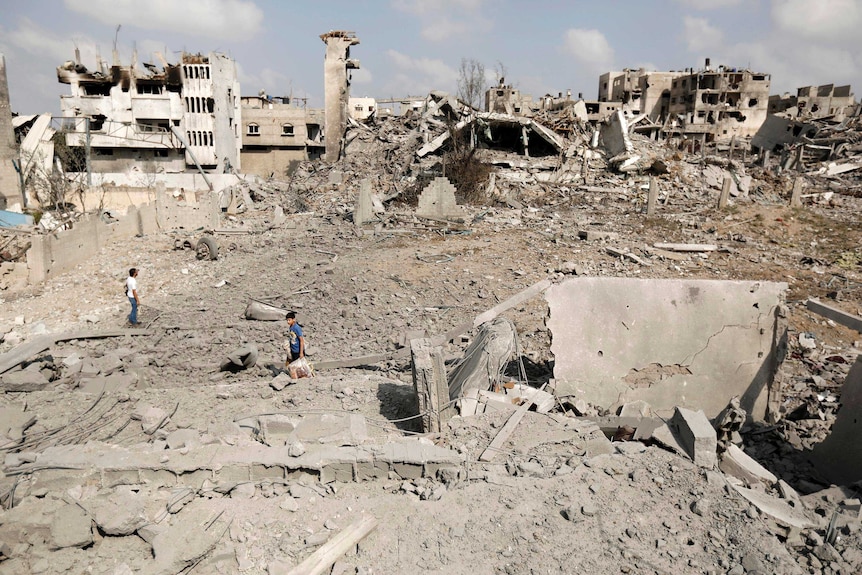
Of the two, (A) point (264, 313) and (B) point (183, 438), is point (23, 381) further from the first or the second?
(A) point (264, 313)

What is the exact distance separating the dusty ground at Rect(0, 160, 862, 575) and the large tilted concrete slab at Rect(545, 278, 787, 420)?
81cm

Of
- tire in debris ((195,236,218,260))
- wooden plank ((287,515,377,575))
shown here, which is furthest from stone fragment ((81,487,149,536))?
tire in debris ((195,236,218,260))

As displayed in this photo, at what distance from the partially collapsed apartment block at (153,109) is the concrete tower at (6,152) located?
20.1ft

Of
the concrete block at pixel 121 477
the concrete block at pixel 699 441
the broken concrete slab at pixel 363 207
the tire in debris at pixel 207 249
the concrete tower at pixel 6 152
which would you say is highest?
the concrete tower at pixel 6 152


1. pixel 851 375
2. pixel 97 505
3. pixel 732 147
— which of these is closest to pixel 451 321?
pixel 851 375

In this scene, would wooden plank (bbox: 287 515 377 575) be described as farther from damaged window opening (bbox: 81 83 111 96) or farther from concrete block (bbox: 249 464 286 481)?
damaged window opening (bbox: 81 83 111 96)

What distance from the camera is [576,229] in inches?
615

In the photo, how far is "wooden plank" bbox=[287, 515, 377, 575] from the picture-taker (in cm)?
345

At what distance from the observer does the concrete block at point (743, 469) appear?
14.9 ft

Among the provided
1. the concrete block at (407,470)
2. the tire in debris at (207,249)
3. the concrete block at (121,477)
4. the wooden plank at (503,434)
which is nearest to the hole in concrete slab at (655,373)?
the wooden plank at (503,434)

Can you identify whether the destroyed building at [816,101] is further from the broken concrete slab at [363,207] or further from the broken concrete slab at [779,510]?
the broken concrete slab at [779,510]

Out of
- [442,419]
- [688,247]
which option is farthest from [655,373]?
[688,247]

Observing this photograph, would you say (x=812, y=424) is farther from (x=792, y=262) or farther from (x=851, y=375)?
(x=792, y=262)

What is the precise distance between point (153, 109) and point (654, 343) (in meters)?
37.9
